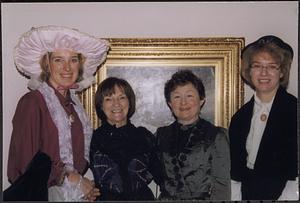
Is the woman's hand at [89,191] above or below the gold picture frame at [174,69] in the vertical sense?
below

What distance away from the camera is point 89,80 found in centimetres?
182

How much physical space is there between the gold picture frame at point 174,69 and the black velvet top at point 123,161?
1.7 inches

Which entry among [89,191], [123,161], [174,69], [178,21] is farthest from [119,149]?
[178,21]

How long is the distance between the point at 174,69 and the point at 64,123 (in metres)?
0.34

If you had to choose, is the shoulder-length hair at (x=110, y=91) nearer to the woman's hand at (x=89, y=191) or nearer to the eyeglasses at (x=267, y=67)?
the woman's hand at (x=89, y=191)

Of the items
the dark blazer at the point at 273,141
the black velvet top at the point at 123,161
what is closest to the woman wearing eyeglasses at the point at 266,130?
the dark blazer at the point at 273,141

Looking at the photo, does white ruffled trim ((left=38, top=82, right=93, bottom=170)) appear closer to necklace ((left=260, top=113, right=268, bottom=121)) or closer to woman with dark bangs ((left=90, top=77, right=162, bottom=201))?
woman with dark bangs ((left=90, top=77, right=162, bottom=201))

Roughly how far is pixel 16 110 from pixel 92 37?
0.95 feet

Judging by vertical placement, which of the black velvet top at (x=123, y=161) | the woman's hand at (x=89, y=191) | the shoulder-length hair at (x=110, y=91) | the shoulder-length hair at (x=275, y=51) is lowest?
the woman's hand at (x=89, y=191)

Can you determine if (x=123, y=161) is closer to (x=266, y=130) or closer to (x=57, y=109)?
(x=57, y=109)

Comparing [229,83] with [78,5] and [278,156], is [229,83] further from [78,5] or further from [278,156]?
[78,5]

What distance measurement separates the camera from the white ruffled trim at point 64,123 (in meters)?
1.79

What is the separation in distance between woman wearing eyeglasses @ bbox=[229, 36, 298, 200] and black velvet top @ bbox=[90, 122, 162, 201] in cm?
24

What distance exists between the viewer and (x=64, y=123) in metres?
1.80
